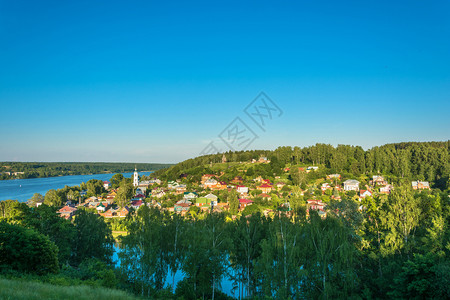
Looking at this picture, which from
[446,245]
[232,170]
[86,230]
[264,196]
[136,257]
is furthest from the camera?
[232,170]

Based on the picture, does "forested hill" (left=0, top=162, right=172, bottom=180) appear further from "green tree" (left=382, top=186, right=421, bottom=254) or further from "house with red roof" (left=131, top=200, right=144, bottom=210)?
"green tree" (left=382, top=186, right=421, bottom=254)

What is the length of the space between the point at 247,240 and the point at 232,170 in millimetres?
55998

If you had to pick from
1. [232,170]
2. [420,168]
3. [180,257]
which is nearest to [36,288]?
[180,257]

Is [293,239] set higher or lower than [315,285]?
higher

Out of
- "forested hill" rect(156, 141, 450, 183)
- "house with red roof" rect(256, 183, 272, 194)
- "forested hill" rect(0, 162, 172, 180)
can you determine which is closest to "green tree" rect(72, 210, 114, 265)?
"house with red roof" rect(256, 183, 272, 194)

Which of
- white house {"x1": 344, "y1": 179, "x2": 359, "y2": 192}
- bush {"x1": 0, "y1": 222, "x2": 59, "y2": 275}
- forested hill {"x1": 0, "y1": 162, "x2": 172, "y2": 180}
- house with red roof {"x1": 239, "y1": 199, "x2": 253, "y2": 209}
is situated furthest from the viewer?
forested hill {"x1": 0, "y1": 162, "x2": 172, "y2": 180}

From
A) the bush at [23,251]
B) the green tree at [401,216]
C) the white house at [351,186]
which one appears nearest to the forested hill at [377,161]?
the white house at [351,186]

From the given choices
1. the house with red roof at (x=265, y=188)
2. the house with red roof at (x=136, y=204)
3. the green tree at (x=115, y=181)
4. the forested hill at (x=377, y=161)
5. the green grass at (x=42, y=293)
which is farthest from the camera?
the green tree at (x=115, y=181)

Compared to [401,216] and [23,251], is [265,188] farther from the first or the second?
[23,251]

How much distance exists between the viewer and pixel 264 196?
4466cm

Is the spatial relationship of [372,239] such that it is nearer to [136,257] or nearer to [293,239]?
[293,239]

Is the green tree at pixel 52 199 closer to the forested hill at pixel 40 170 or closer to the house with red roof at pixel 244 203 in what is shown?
the house with red roof at pixel 244 203

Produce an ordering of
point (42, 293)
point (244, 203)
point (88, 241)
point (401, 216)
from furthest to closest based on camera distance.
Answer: point (244, 203) → point (88, 241) → point (401, 216) → point (42, 293)

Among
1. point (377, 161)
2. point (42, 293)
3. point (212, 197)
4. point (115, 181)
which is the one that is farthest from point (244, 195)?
point (115, 181)
